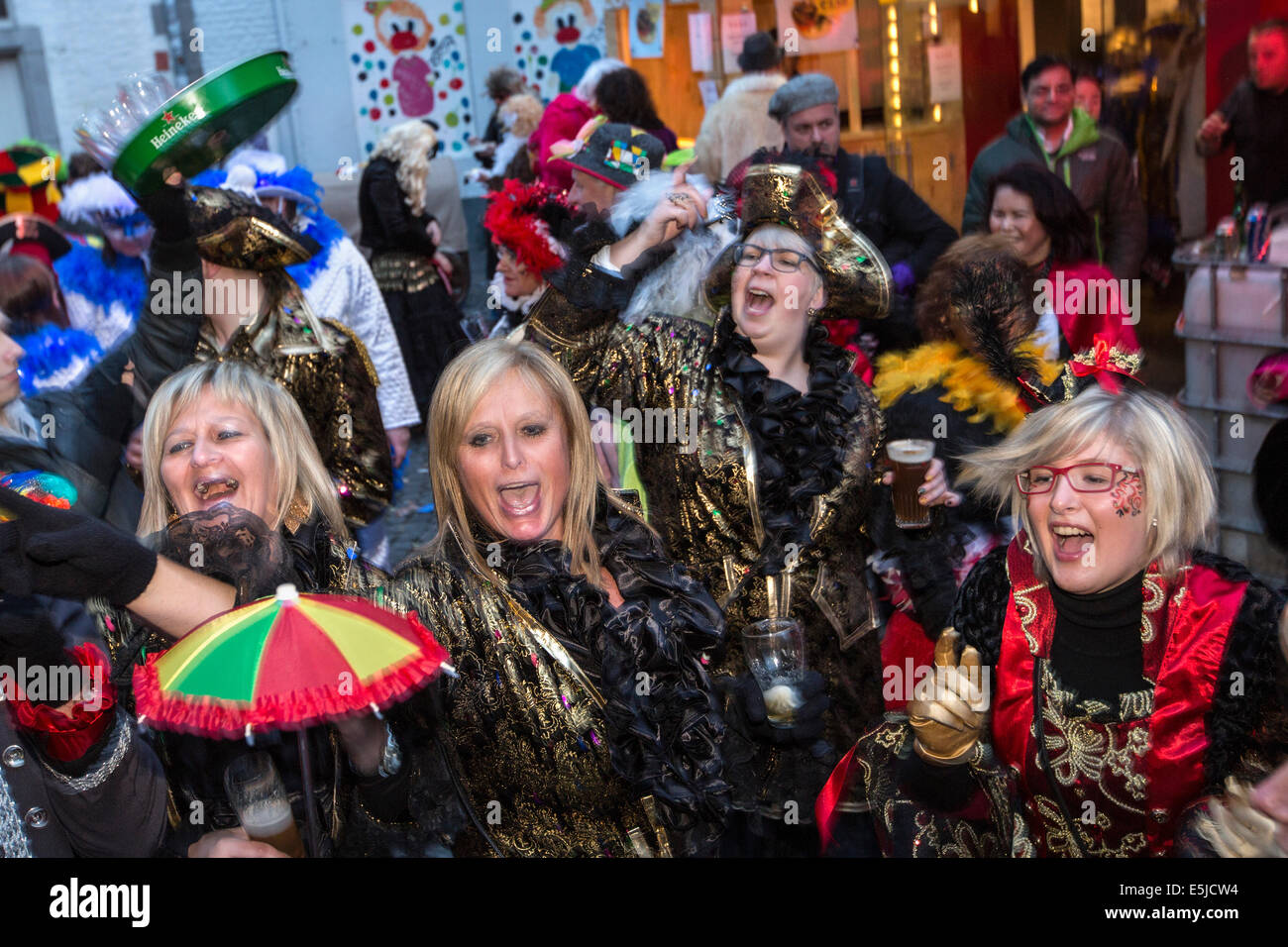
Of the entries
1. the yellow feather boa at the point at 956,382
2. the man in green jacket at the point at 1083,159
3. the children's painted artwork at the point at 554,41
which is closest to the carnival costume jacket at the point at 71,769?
the yellow feather boa at the point at 956,382

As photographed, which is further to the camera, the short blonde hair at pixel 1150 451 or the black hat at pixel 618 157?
the black hat at pixel 618 157

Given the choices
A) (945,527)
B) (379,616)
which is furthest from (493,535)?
(945,527)

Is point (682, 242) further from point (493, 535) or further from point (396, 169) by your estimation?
point (396, 169)

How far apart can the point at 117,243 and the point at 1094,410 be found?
4321mm

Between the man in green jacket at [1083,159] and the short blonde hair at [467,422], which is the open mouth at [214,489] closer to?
the short blonde hair at [467,422]

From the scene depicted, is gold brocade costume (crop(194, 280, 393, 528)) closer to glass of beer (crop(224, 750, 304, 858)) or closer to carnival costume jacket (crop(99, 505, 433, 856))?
carnival costume jacket (crop(99, 505, 433, 856))

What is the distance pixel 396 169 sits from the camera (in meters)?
7.28

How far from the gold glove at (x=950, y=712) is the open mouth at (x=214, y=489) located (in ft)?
4.96

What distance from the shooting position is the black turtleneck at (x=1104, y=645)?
2.35 metres

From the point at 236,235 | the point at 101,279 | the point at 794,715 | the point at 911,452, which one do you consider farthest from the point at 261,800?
the point at 101,279

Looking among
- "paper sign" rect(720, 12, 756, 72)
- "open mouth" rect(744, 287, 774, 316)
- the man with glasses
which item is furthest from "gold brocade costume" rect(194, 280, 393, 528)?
"paper sign" rect(720, 12, 756, 72)

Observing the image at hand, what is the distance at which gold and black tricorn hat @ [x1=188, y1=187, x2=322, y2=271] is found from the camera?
391cm

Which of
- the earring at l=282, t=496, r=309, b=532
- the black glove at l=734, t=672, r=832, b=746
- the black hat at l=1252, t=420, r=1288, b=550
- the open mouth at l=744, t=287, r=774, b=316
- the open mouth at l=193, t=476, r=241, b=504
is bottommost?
the black glove at l=734, t=672, r=832, b=746

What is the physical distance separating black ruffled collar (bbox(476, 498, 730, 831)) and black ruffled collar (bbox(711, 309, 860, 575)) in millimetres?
724
